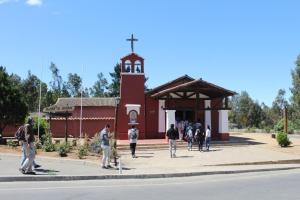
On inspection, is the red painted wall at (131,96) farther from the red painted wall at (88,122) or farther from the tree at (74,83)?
the tree at (74,83)

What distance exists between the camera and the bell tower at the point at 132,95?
129 feet

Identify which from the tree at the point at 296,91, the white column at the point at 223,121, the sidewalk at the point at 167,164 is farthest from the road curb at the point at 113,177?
the tree at the point at 296,91

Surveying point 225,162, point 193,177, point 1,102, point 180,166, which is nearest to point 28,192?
point 193,177

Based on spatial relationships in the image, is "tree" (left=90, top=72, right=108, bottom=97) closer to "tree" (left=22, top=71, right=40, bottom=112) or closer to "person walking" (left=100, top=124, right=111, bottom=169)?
"tree" (left=22, top=71, right=40, bottom=112)

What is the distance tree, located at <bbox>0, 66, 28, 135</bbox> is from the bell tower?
9.01 meters

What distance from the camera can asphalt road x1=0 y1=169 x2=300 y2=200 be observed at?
42.2 ft

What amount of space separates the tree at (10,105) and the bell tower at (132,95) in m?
9.01

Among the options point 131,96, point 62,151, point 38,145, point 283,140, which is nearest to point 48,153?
point 62,151

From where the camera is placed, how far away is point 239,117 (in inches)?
3723

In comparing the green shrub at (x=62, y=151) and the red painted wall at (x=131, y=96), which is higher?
the red painted wall at (x=131, y=96)

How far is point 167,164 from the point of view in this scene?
24.2m

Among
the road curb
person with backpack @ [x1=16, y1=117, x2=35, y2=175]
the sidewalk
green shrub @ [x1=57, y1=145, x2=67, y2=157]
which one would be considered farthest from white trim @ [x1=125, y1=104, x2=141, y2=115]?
person with backpack @ [x1=16, y1=117, x2=35, y2=175]

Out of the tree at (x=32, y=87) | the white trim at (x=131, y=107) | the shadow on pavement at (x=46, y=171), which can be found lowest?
the shadow on pavement at (x=46, y=171)

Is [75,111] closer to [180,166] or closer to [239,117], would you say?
[180,166]
